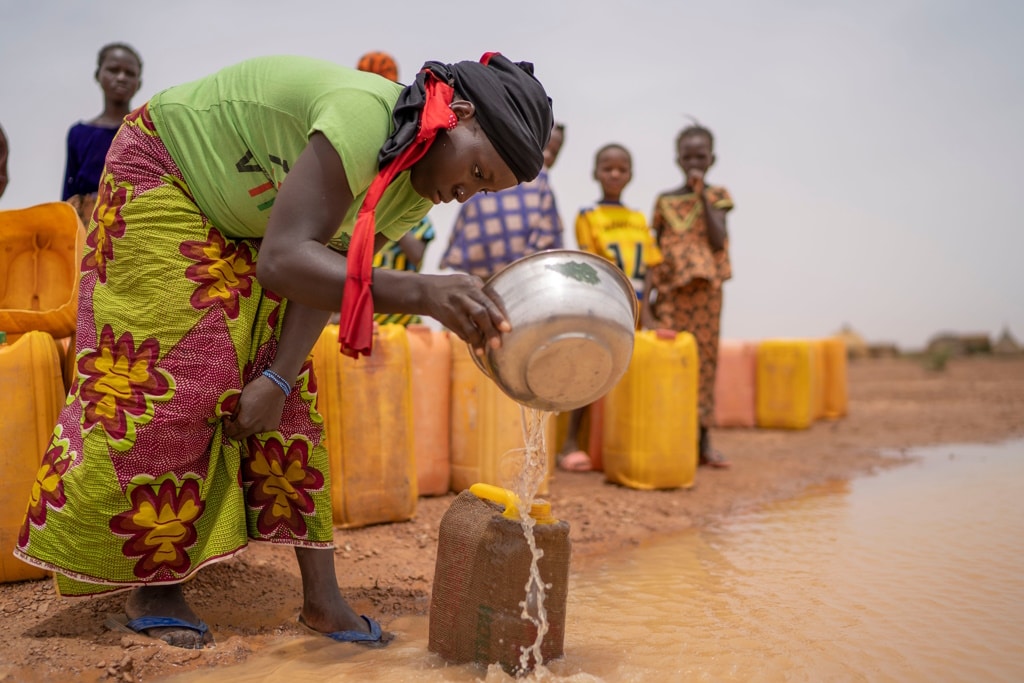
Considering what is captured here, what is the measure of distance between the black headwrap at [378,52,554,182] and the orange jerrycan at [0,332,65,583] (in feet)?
4.68

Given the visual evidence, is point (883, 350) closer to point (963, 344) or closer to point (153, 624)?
point (963, 344)

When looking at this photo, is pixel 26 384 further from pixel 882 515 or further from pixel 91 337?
pixel 882 515

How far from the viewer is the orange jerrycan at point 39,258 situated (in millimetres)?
2713

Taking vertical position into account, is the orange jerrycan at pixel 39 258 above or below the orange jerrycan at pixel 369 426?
above

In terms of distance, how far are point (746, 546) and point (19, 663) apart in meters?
2.48

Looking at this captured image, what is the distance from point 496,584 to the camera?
6.40ft

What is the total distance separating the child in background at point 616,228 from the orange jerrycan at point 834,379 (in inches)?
141

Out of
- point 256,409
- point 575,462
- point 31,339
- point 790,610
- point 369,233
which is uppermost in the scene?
point 369,233

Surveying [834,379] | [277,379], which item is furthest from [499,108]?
[834,379]

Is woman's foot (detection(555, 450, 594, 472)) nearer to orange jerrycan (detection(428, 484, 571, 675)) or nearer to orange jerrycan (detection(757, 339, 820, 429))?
orange jerrycan (detection(428, 484, 571, 675))

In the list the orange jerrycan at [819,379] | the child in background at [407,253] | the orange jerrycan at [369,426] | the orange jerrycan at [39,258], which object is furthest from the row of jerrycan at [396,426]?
the orange jerrycan at [819,379]

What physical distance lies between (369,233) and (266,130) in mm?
429

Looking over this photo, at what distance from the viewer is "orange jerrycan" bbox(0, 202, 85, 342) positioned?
2713mm

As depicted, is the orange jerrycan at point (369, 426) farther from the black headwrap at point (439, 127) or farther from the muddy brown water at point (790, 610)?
the black headwrap at point (439, 127)
